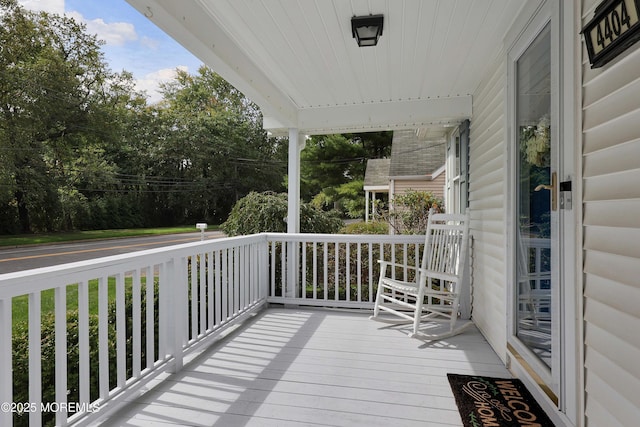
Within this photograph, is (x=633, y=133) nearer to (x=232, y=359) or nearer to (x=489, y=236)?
(x=489, y=236)

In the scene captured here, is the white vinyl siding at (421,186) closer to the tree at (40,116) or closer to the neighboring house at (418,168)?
the neighboring house at (418,168)

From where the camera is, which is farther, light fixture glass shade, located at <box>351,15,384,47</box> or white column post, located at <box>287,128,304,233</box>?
white column post, located at <box>287,128,304,233</box>

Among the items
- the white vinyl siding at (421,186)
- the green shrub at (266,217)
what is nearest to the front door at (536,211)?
the green shrub at (266,217)

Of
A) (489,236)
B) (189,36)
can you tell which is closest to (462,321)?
(489,236)

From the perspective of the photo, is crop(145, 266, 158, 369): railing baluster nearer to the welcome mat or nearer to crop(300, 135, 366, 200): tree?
the welcome mat

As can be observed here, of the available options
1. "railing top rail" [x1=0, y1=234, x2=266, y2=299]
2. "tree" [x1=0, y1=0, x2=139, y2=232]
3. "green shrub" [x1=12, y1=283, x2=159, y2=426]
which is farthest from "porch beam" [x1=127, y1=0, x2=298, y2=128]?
"tree" [x1=0, y1=0, x2=139, y2=232]

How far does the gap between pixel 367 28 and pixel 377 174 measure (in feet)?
33.9

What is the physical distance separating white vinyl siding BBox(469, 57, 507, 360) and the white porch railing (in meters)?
0.79

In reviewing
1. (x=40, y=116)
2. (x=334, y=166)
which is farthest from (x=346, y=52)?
(x=334, y=166)

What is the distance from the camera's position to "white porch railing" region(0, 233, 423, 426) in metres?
1.46

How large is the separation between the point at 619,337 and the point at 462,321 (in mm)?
2571

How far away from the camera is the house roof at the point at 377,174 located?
12020 millimetres

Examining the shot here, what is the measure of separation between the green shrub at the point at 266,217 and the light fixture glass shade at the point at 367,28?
3.70 metres

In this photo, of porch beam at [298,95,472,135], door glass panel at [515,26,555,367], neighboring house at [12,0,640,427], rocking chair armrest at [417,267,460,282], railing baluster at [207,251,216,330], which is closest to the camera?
neighboring house at [12,0,640,427]
